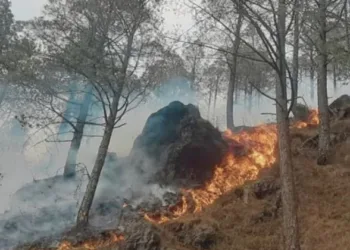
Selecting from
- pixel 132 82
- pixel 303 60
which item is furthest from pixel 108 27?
pixel 303 60

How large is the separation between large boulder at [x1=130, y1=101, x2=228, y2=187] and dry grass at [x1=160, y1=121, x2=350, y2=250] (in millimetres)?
3103

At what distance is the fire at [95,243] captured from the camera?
38.1ft

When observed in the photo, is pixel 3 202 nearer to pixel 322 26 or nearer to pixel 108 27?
pixel 108 27

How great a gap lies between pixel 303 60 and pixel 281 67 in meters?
22.8

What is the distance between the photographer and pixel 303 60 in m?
30.4

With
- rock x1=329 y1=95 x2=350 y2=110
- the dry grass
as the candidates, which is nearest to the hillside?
the dry grass

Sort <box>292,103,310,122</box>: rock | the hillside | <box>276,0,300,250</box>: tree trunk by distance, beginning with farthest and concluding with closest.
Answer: <box>292,103,310,122</box>: rock
the hillside
<box>276,0,300,250</box>: tree trunk

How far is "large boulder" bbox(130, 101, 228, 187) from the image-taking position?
16.6 metres

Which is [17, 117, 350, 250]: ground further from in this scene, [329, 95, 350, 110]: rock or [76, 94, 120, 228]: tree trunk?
[329, 95, 350, 110]: rock

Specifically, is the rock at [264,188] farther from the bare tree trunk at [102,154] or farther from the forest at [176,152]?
the bare tree trunk at [102,154]

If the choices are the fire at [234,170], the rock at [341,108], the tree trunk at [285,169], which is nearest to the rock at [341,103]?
the rock at [341,108]

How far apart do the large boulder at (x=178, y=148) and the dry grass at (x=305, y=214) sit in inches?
122

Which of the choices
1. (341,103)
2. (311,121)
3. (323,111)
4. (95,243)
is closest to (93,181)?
(95,243)

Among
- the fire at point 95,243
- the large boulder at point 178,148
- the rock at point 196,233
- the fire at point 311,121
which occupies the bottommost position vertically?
the fire at point 95,243
